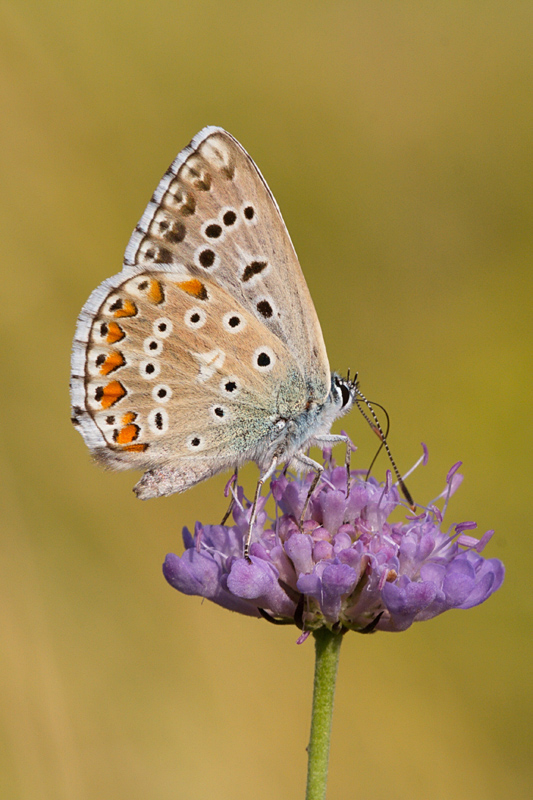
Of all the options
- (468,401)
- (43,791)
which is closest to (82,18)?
(468,401)

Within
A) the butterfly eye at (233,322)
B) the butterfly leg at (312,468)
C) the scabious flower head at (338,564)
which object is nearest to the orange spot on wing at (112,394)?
the butterfly eye at (233,322)

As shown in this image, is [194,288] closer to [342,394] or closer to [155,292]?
[155,292]

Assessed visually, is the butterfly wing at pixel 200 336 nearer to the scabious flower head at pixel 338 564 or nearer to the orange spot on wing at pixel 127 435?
the orange spot on wing at pixel 127 435

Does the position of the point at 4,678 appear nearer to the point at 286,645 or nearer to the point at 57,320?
the point at 286,645

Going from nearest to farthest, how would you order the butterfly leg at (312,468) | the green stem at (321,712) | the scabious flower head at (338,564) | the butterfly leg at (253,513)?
the green stem at (321,712) → the scabious flower head at (338,564) → the butterfly leg at (253,513) → the butterfly leg at (312,468)

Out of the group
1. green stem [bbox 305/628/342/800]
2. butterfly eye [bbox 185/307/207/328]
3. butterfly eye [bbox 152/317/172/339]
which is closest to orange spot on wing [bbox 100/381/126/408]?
butterfly eye [bbox 152/317/172/339]

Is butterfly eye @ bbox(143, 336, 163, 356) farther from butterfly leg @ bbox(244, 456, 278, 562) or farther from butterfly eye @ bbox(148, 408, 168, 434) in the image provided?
butterfly leg @ bbox(244, 456, 278, 562)
